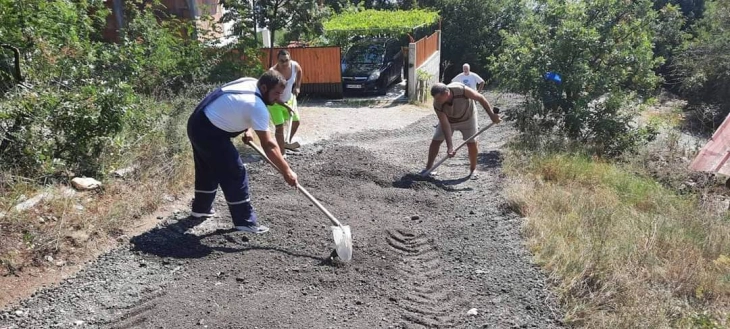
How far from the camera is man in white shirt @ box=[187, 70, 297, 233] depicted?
428 cm

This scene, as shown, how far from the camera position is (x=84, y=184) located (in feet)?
16.4

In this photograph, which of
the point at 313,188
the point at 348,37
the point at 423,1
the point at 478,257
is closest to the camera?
the point at 478,257

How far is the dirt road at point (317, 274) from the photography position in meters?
3.50

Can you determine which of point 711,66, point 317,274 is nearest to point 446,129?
point 317,274

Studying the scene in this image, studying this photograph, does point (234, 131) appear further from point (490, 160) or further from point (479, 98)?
point (490, 160)

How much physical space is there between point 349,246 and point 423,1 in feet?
66.7

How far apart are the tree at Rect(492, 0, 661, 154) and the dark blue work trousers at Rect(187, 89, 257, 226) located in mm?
5792

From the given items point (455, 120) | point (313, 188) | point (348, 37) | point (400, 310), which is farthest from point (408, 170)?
point (348, 37)

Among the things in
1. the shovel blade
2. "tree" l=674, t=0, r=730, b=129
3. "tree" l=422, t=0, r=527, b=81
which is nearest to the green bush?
the shovel blade

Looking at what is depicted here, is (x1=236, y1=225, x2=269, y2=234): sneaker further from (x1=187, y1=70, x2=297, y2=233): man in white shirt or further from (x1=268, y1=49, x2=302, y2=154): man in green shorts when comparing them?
(x1=268, y1=49, x2=302, y2=154): man in green shorts

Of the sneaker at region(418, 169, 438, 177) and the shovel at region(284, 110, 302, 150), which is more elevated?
the shovel at region(284, 110, 302, 150)

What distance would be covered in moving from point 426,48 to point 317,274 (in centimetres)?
1372

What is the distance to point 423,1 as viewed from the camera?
2302cm

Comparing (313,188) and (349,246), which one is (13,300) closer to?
(349,246)
